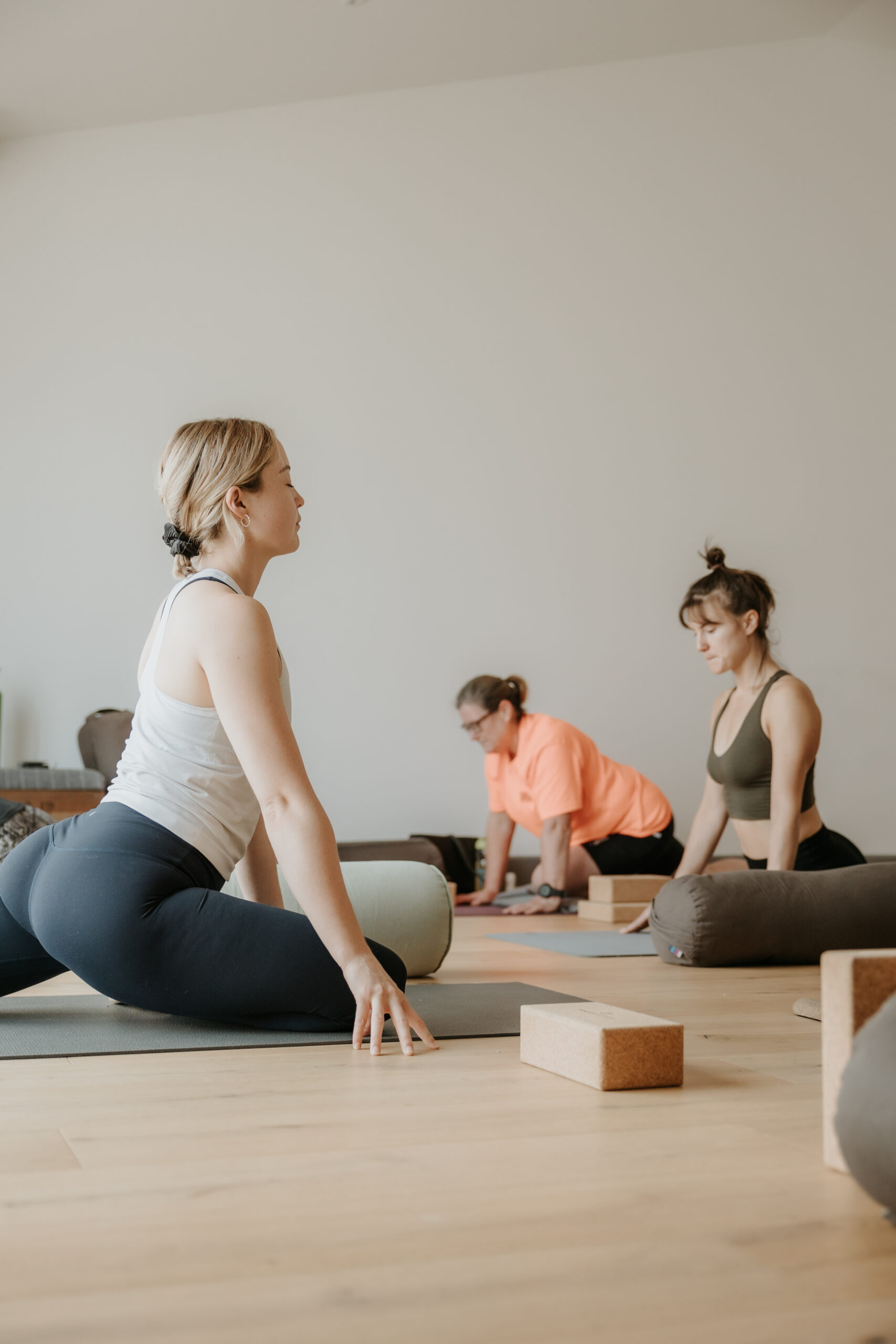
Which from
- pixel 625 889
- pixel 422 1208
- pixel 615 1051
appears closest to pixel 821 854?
pixel 625 889

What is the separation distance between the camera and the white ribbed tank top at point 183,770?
1.70 metres

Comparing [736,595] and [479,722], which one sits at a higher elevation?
[736,595]

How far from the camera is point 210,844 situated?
174 centimetres

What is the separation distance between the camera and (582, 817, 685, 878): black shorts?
442 cm

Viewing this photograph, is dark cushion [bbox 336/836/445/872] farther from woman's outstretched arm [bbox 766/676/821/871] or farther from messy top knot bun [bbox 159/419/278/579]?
messy top knot bun [bbox 159/419/278/579]

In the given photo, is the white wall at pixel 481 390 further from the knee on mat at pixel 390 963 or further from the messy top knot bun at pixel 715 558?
the knee on mat at pixel 390 963

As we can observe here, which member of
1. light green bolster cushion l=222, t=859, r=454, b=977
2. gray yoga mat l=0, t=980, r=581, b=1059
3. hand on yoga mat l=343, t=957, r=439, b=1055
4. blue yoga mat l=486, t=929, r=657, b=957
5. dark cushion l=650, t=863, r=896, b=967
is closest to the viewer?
hand on yoga mat l=343, t=957, r=439, b=1055

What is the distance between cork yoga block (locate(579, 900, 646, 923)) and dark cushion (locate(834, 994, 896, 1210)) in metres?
2.92

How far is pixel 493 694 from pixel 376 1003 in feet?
9.21

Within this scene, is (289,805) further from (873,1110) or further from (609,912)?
(609,912)

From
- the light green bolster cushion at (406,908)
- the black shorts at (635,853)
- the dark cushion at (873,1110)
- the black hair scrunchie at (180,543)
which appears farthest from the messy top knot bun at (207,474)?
the black shorts at (635,853)

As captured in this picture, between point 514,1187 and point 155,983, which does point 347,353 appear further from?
point 514,1187

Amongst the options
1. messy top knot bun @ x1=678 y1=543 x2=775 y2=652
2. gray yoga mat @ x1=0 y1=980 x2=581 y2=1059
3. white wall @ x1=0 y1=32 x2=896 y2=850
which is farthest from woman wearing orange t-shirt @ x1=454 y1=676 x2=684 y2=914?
gray yoga mat @ x1=0 y1=980 x2=581 y2=1059

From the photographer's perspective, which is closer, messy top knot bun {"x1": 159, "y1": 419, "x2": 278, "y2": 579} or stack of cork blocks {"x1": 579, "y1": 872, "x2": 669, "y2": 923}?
messy top knot bun {"x1": 159, "y1": 419, "x2": 278, "y2": 579}
